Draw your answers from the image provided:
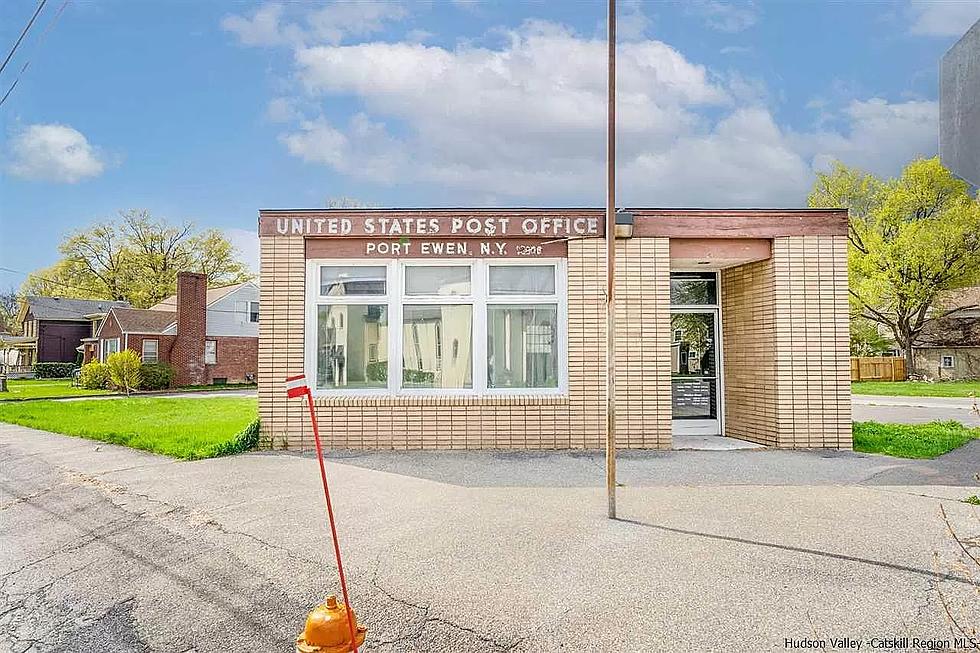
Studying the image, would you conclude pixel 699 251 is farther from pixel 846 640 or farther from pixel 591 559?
pixel 846 640

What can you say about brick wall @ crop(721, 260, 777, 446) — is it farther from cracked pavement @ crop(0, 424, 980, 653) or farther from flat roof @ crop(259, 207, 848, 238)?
cracked pavement @ crop(0, 424, 980, 653)

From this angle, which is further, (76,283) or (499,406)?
(76,283)

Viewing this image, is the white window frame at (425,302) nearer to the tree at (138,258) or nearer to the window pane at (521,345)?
the window pane at (521,345)

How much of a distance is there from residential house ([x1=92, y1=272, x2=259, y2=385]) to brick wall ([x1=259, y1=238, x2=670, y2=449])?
2629cm

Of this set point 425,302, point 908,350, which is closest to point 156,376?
point 425,302

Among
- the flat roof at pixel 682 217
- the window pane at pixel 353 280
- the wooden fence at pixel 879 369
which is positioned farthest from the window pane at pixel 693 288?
the wooden fence at pixel 879 369

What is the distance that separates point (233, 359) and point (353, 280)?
103ft

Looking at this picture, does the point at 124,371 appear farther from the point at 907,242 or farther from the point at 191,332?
the point at 907,242

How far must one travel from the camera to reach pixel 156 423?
1517 cm

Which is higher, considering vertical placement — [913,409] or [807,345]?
[807,345]

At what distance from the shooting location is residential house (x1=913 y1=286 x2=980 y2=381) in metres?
40.6

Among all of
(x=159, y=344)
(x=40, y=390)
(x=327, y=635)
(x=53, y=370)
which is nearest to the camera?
(x=327, y=635)

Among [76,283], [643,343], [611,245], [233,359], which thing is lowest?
[233,359]

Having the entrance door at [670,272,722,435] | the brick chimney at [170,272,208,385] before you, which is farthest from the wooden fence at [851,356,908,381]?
the brick chimney at [170,272,208,385]
